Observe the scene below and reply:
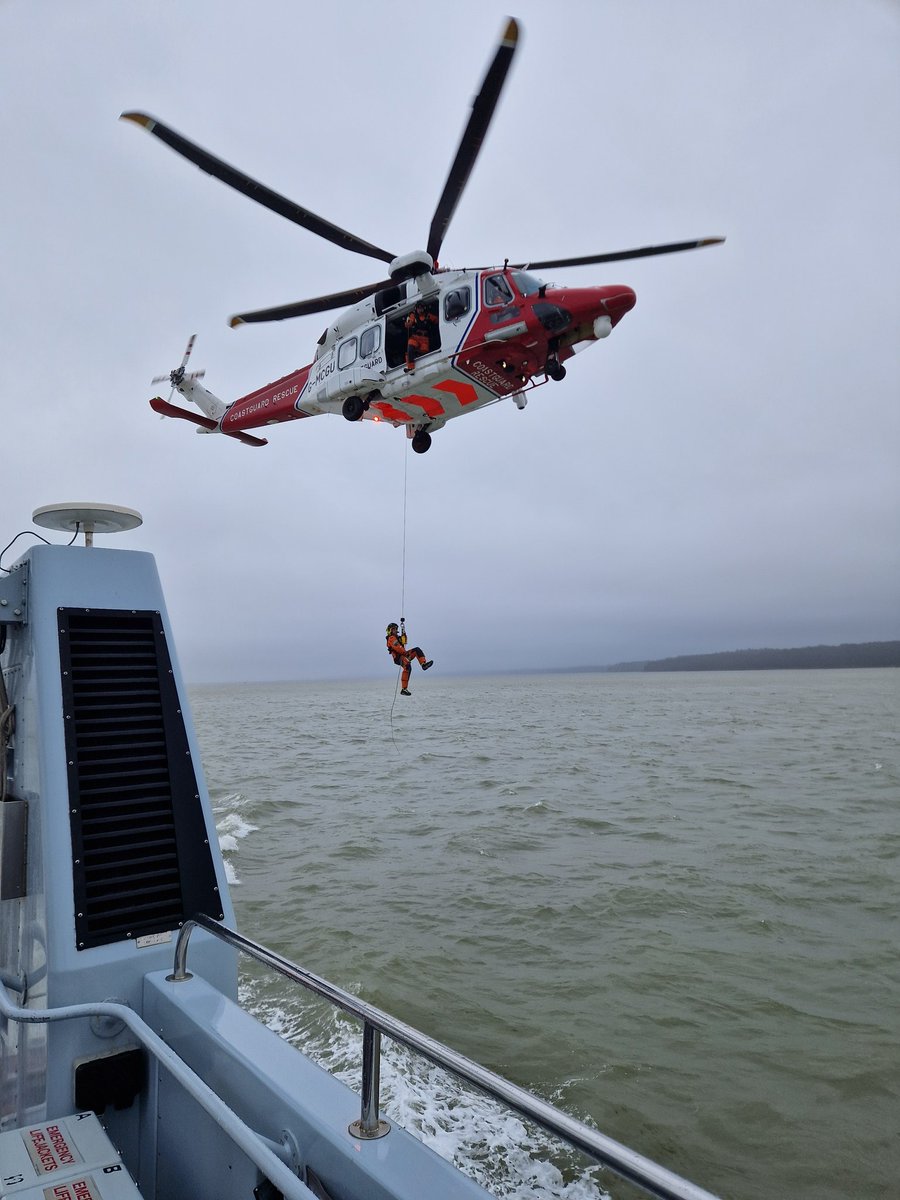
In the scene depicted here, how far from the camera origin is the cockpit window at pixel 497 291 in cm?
748

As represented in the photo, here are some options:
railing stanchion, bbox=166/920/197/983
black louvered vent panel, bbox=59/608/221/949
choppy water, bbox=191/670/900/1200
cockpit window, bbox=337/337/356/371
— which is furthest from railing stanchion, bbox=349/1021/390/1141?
cockpit window, bbox=337/337/356/371

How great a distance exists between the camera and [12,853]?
332cm

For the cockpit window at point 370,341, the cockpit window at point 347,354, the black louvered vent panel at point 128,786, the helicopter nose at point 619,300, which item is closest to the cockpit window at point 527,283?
the helicopter nose at point 619,300

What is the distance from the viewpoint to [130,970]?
307 cm

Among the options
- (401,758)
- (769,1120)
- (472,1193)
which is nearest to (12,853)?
(472,1193)

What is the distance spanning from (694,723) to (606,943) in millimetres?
28560

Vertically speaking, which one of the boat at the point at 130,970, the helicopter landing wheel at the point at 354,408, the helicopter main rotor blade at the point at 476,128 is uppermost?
the helicopter main rotor blade at the point at 476,128

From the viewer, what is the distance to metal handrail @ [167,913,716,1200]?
1207 millimetres

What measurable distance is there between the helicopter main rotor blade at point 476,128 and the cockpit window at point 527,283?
95 cm

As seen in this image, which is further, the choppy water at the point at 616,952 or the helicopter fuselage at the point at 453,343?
the helicopter fuselage at the point at 453,343

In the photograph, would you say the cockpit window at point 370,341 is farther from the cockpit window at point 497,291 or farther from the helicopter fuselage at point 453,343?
the cockpit window at point 497,291

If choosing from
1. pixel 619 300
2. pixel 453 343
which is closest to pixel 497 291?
pixel 453 343

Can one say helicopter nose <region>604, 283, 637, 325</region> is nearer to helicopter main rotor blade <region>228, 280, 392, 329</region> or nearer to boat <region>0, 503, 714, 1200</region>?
helicopter main rotor blade <region>228, 280, 392, 329</region>

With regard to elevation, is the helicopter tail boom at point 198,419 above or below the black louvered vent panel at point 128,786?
above
